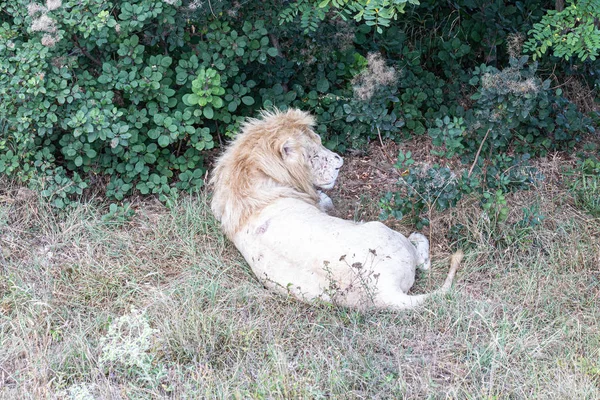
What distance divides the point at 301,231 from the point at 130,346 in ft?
3.66

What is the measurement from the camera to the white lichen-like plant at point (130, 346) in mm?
3621

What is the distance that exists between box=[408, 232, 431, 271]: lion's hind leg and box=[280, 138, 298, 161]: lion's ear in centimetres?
89

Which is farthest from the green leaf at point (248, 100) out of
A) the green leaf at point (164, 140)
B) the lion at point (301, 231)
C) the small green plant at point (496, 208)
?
the small green plant at point (496, 208)

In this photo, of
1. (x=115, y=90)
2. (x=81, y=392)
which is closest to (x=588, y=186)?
(x=115, y=90)

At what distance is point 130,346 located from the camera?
365 centimetres

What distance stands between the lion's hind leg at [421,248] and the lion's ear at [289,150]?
0.89 m

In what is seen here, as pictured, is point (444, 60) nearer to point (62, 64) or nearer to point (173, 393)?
point (62, 64)

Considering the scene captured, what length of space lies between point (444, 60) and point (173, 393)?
3691mm

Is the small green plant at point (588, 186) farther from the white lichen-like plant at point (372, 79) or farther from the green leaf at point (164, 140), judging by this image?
the green leaf at point (164, 140)

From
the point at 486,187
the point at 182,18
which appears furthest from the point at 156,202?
the point at 486,187

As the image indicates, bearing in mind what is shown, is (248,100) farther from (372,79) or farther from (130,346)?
(130,346)

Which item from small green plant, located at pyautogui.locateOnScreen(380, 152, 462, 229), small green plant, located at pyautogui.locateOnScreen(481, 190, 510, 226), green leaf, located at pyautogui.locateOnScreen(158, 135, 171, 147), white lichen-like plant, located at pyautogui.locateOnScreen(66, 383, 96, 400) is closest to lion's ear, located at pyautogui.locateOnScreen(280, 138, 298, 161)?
small green plant, located at pyautogui.locateOnScreen(380, 152, 462, 229)

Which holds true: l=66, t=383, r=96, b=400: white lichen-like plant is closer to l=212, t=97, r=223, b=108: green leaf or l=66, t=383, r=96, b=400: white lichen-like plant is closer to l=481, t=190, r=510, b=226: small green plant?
l=212, t=97, r=223, b=108: green leaf

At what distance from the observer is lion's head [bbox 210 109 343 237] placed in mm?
4539
